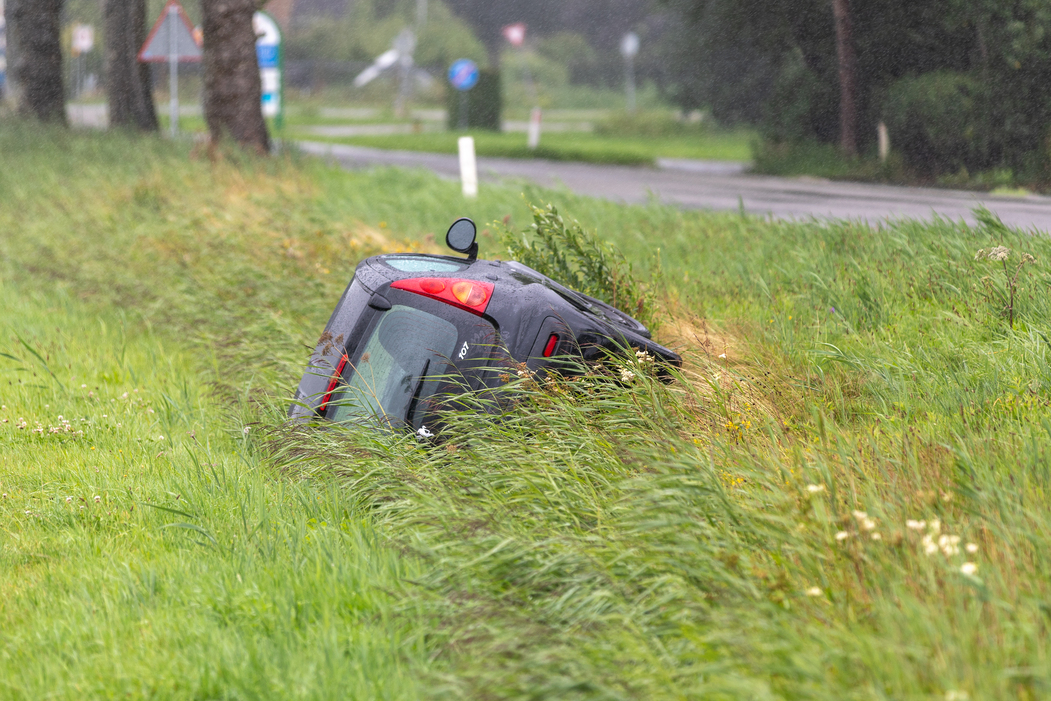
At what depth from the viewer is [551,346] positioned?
4.41 metres

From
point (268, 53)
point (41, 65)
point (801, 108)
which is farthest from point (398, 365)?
point (41, 65)

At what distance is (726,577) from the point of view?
10.00ft

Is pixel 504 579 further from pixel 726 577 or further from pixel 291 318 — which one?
pixel 291 318

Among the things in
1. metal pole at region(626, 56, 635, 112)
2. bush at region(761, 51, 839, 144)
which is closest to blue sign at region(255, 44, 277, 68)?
bush at region(761, 51, 839, 144)

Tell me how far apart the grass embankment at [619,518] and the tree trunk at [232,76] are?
9.40 m

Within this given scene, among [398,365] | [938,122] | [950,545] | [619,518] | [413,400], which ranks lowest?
[619,518]

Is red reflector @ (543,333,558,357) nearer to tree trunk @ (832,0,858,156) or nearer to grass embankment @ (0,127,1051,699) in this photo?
grass embankment @ (0,127,1051,699)

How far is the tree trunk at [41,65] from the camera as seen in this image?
2267cm

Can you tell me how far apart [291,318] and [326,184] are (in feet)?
22.6

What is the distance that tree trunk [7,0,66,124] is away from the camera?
22.7 m

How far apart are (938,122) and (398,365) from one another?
50.3ft

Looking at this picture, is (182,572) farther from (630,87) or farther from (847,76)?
(630,87)

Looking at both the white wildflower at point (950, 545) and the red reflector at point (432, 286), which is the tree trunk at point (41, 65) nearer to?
the red reflector at point (432, 286)

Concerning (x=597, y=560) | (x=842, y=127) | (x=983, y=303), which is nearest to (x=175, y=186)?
(x=983, y=303)
